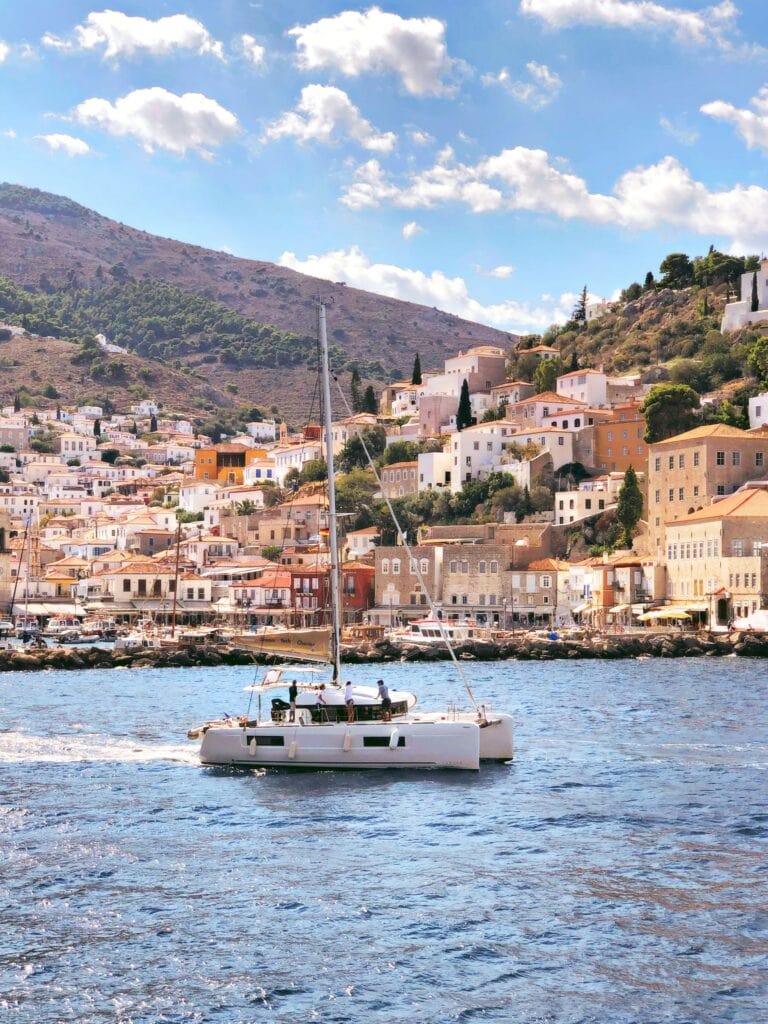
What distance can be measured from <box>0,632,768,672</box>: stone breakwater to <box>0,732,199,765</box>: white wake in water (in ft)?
93.7

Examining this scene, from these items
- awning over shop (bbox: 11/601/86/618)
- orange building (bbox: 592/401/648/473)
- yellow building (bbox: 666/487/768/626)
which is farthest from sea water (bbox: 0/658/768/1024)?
orange building (bbox: 592/401/648/473)

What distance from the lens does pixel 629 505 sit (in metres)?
88.4

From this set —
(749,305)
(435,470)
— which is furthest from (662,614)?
(749,305)

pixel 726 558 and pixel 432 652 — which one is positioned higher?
pixel 726 558

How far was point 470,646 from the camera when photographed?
71.8 m

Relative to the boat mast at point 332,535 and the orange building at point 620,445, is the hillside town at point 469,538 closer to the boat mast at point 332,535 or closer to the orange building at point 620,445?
the orange building at point 620,445

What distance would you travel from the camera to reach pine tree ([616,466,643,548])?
290 ft

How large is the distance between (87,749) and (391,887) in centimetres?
1604

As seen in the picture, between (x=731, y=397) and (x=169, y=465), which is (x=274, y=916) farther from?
(x=169, y=465)

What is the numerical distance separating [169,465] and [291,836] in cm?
16724

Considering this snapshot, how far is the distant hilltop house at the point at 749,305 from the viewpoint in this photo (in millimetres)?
117188

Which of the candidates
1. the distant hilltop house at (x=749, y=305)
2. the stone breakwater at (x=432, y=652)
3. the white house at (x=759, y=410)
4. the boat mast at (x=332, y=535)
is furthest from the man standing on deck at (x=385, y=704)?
the distant hilltop house at (x=749, y=305)

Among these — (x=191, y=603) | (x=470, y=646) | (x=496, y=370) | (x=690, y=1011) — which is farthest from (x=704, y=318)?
(x=690, y=1011)

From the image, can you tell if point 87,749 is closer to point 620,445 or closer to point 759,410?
point 759,410
